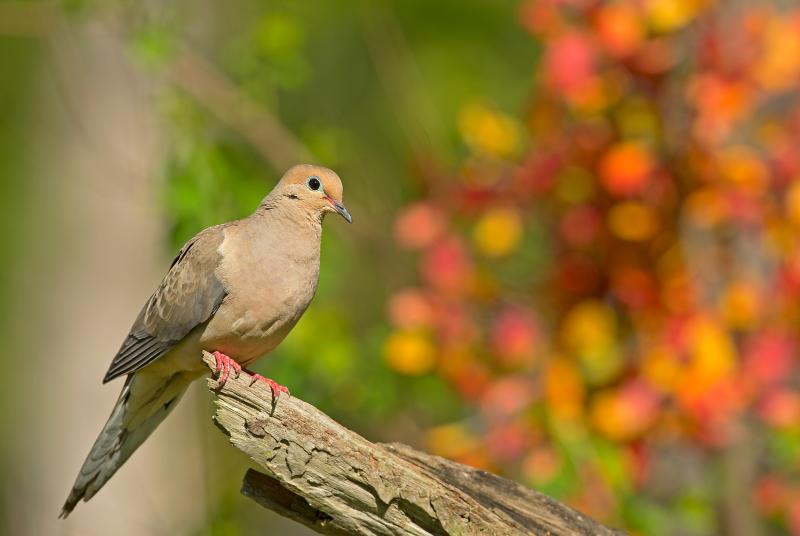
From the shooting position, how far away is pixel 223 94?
4.97 meters

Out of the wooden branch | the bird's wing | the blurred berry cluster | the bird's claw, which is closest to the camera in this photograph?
the wooden branch

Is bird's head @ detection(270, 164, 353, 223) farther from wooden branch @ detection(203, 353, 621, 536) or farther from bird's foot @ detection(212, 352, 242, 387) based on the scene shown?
wooden branch @ detection(203, 353, 621, 536)

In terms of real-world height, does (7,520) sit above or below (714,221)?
below

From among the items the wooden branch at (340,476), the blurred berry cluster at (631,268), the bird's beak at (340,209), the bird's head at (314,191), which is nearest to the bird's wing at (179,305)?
the bird's head at (314,191)

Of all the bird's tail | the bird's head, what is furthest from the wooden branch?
the bird's tail

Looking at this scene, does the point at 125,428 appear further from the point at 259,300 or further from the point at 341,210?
the point at 341,210

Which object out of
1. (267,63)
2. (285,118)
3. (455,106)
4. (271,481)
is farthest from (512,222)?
(285,118)

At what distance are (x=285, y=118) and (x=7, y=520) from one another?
456 cm

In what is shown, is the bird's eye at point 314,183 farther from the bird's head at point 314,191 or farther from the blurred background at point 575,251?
the blurred background at point 575,251

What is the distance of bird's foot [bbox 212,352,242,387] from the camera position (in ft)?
9.95

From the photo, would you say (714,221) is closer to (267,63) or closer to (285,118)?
(267,63)

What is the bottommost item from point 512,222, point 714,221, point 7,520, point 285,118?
point 7,520

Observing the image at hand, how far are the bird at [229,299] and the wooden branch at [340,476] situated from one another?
31 cm

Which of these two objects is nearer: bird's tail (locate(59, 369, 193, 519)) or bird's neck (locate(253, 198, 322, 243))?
bird's neck (locate(253, 198, 322, 243))
